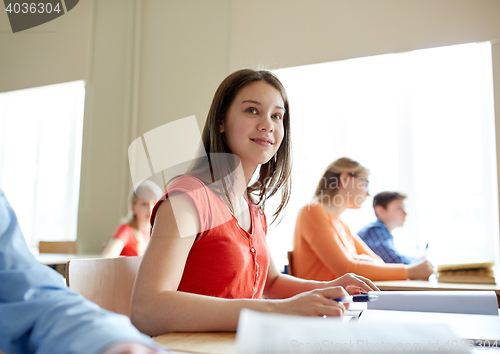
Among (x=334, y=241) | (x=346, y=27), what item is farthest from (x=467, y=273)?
(x=346, y=27)

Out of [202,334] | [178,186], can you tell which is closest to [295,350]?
[202,334]

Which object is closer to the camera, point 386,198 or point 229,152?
point 229,152

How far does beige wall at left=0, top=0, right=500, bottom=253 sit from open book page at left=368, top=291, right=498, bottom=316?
3.05 m

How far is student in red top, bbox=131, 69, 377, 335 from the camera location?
70cm

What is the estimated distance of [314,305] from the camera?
663 millimetres

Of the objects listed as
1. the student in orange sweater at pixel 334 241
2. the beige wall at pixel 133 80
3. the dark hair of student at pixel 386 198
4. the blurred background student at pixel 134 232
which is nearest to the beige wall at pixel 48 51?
the beige wall at pixel 133 80

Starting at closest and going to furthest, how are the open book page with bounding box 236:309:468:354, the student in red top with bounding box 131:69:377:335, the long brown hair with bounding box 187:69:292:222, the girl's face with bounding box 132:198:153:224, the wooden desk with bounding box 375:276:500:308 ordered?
the open book page with bounding box 236:309:468:354, the student in red top with bounding box 131:69:377:335, the long brown hair with bounding box 187:69:292:222, the wooden desk with bounding box 375:276:500:308, the girl's face with bounding box 132:198:153:224

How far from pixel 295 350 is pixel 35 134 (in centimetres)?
461

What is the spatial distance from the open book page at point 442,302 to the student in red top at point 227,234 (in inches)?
2.2

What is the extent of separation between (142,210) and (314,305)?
2.60 m

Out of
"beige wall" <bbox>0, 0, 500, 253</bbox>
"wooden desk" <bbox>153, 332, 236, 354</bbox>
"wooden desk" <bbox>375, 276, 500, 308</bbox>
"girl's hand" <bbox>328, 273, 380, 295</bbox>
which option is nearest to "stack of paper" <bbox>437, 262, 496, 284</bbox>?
"wooden desk" <bbox>375, 276, 500, 308</bbox>

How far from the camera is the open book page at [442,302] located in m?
0.87

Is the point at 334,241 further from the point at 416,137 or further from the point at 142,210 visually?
the point at 416,137

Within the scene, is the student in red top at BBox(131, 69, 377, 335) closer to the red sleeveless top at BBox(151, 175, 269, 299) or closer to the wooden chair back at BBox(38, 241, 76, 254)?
the red sleeveless top at BBox(151, 175, 269, 299)
